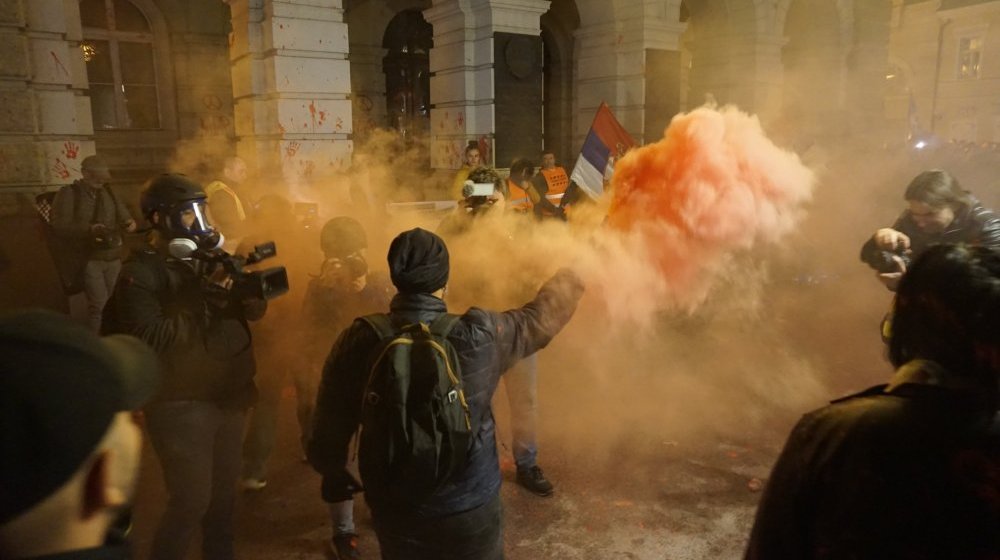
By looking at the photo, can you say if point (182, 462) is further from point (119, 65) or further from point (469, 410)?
point (119, 65)

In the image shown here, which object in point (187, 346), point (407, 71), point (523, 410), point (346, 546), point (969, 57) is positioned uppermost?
point (969, 57)

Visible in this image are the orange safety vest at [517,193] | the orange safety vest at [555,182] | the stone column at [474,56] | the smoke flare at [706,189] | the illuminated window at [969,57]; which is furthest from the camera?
the illuminated window at [969,57]

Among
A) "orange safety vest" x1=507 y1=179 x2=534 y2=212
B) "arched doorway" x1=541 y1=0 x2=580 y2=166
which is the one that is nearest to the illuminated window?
"arched doorway" x1=541 y1=0 x2=580 y2=166

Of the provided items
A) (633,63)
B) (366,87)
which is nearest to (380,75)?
(366,87)

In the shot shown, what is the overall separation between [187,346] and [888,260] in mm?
4255

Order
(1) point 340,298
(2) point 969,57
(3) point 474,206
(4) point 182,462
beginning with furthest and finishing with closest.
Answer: (2) point 969,57 → (3) point 474,206 → (1) point 340,298 → (4) point 182,462

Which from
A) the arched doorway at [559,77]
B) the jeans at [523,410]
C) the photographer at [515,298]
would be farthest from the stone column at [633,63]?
the jeans at [523,410]

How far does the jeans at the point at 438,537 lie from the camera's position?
254cm

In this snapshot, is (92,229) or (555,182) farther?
(555,182)

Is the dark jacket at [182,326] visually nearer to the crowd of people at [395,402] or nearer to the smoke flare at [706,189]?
the crowd of people at [395,402]

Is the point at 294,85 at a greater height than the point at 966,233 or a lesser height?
greater

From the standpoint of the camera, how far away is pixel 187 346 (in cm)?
298

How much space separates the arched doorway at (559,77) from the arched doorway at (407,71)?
3.06 m

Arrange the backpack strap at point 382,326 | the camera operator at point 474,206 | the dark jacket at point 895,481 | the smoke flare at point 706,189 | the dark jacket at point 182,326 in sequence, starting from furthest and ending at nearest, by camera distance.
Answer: the camera operator at point 474,206, the smoke flare at point 706,189, the dark jacket at point 182,326, the backpack strap at point 382,326, the dark jacket at point 895,481
